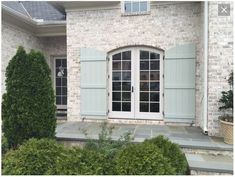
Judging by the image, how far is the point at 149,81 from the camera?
6.37 metres

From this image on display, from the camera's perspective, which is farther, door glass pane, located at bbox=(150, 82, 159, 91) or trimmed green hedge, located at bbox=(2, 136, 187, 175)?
door glass pane, located at bbox=(150, 82, 159, 91)

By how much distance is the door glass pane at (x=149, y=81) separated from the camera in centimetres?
634

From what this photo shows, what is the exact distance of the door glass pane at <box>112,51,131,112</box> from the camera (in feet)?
21.2

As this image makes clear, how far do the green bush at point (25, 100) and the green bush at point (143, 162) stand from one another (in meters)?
1.70

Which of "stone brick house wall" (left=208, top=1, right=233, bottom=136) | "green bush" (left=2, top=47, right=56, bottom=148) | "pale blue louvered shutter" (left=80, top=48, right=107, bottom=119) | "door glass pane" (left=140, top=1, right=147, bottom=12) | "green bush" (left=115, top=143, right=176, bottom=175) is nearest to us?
"green bush" (left=115, top=143, right=176, bottom=175)

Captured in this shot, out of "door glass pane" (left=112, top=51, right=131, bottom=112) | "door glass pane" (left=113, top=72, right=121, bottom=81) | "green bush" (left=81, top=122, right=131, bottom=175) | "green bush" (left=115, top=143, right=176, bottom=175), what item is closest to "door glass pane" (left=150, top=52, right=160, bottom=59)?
"door glass pane" (left=112, top=51, right=131, bottom=112)

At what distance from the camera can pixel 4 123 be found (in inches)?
162

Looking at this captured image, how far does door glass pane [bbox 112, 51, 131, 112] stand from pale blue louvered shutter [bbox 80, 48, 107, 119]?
0.29 meters

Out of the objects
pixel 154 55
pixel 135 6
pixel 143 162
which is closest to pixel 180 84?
pixel 154 55

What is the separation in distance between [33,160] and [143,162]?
65.0 inches

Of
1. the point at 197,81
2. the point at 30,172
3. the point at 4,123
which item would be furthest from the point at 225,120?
the point at 4,123

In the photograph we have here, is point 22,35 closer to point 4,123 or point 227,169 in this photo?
point 4,123

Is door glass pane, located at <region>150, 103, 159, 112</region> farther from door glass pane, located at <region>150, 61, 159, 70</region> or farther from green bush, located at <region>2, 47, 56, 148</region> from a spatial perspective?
green bush, located at <region>2, 47, 56, 148</region>

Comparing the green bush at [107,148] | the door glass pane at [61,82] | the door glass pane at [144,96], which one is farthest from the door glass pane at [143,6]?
the green bush at [107,148]
